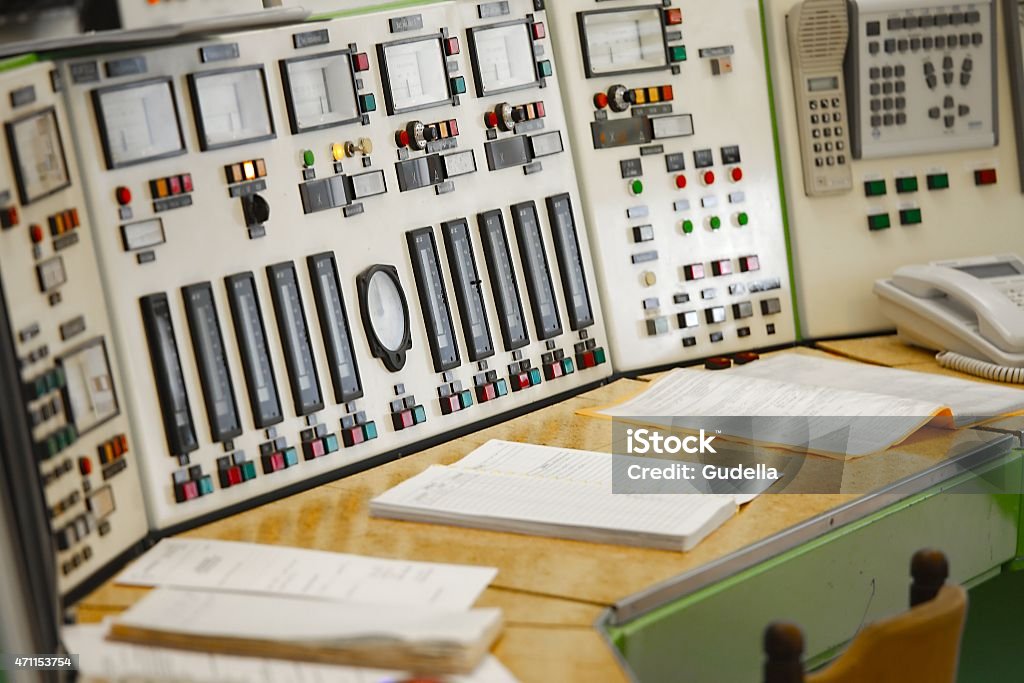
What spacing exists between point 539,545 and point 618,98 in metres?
1.00

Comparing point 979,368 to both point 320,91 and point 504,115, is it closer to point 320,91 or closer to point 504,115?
point 504,115

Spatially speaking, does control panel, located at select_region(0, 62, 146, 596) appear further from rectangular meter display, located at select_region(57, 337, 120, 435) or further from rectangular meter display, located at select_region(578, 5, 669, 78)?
rectangular meter display, located at select_region(578, 5, 669, 78)

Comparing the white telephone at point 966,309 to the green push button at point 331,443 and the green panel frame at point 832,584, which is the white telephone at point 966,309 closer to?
the green panel frame at point 832,584

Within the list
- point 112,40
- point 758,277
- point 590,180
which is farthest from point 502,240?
point 112,40

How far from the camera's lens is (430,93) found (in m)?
1.87

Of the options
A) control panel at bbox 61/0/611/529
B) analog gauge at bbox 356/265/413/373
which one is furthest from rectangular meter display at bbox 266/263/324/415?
analog gauge at bbox 356/265/413/373

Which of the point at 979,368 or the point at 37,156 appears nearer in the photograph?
the point at 37,156

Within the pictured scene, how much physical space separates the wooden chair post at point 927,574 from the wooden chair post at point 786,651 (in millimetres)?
212

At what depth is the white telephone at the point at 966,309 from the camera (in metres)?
1.90

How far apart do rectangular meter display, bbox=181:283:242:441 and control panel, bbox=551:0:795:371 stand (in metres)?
0.77

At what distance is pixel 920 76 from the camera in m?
2.25

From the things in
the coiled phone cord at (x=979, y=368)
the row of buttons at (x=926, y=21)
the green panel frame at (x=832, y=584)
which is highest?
the row of buttons at (x=926, y=21)

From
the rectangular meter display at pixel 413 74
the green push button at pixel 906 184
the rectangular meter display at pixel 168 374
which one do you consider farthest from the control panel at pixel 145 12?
the green push button at pixel 906 184

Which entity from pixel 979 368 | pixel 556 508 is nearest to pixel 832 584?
pixel 556 508
